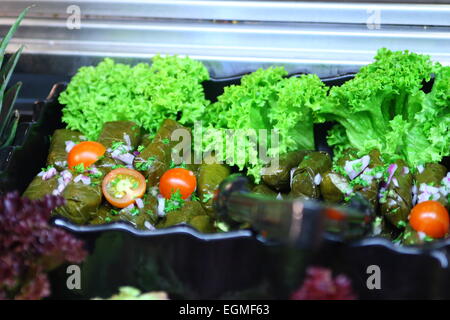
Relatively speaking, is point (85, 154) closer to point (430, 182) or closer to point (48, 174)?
point (48, 174)

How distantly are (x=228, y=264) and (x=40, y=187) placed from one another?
1.19 meters

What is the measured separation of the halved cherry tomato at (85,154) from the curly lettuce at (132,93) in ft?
0.99

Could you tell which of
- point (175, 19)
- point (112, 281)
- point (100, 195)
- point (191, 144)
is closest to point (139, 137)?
point (191, 144)

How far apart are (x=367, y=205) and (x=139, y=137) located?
1.55m

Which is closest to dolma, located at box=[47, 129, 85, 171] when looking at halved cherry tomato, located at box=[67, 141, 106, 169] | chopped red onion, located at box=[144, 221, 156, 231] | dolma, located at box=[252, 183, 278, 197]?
halved cherry tomato, located at box=[67, 141, 106, 169]

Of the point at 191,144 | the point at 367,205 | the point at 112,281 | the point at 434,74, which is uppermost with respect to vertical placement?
the point at 434,74

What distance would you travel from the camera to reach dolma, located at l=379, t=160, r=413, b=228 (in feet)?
Result: 8.97

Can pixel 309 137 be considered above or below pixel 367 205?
above

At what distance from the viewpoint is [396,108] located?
315 centimetres

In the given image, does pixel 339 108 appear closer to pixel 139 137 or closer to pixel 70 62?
pixel 139 137

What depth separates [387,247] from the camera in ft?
7.43

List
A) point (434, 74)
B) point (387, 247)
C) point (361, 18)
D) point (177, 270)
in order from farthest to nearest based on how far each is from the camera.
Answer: point (361, 18)
point (434, 74)
point (177, 270)
point (387, 247)

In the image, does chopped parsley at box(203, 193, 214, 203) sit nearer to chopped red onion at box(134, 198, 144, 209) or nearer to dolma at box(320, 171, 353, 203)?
chopped red onion at box(134, 198, 144, 209)

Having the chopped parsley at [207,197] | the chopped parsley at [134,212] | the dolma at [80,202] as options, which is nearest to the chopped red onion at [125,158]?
the dolma at [80,202]
